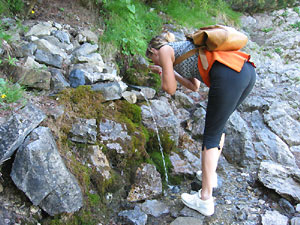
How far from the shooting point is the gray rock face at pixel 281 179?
3.30 meters

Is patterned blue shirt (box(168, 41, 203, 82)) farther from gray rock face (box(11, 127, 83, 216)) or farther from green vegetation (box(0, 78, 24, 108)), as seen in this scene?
green vegetation (box(0, 78, 24, 108))

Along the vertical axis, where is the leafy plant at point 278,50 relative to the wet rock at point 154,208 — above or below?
below

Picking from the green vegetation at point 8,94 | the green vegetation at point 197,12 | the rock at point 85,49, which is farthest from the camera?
the green vegetation at point 197,12

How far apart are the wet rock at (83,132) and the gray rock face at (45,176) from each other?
440 mm

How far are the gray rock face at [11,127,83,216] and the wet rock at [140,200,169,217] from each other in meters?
0.84

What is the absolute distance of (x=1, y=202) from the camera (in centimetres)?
227

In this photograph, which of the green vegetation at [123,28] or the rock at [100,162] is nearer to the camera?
the rock at [100,162]

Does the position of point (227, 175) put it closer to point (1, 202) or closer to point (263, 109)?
point (263, 109)

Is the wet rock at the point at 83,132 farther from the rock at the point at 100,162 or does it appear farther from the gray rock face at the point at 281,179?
the gray rock face at the point at 281,179

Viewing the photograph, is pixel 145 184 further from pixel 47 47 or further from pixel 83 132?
pixel 47 47

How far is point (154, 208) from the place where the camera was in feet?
10.1

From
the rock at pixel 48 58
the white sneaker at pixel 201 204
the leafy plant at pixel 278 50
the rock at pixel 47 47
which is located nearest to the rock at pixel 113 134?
the white sneaker at pixel 201 204

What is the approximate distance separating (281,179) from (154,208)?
1855 millimetres

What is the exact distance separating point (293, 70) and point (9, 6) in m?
7.64
